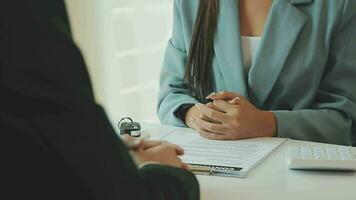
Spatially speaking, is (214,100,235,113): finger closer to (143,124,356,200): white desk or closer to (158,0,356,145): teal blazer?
(158,0,356,145): teal blazer

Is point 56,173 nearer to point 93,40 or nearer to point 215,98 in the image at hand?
point 215,98

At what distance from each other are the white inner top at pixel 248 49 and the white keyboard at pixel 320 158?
17.5 inches

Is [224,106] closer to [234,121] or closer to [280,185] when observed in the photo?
[234,121]

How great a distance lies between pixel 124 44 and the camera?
243 cm

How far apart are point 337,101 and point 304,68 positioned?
115mm

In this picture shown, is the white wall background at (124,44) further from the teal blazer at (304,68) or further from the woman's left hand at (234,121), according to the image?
the woman's left hand at (234,121)

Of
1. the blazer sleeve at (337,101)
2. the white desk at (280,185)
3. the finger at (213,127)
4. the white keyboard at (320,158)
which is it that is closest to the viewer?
the white desk at (280,185)

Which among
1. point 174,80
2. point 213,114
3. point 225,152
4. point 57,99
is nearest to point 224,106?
point 213,114

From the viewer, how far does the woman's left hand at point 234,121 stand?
1254mm

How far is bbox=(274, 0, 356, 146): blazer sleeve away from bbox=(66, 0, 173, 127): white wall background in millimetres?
1071

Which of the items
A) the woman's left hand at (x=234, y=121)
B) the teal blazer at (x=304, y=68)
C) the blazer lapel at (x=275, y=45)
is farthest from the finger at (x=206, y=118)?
the blazer lapel at (x=275, y=45)

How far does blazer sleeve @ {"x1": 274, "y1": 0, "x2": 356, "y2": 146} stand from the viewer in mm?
1380

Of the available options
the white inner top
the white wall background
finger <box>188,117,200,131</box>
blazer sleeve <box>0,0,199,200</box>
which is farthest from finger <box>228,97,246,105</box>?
the white wall background

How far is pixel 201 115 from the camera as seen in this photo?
4.38 ft
